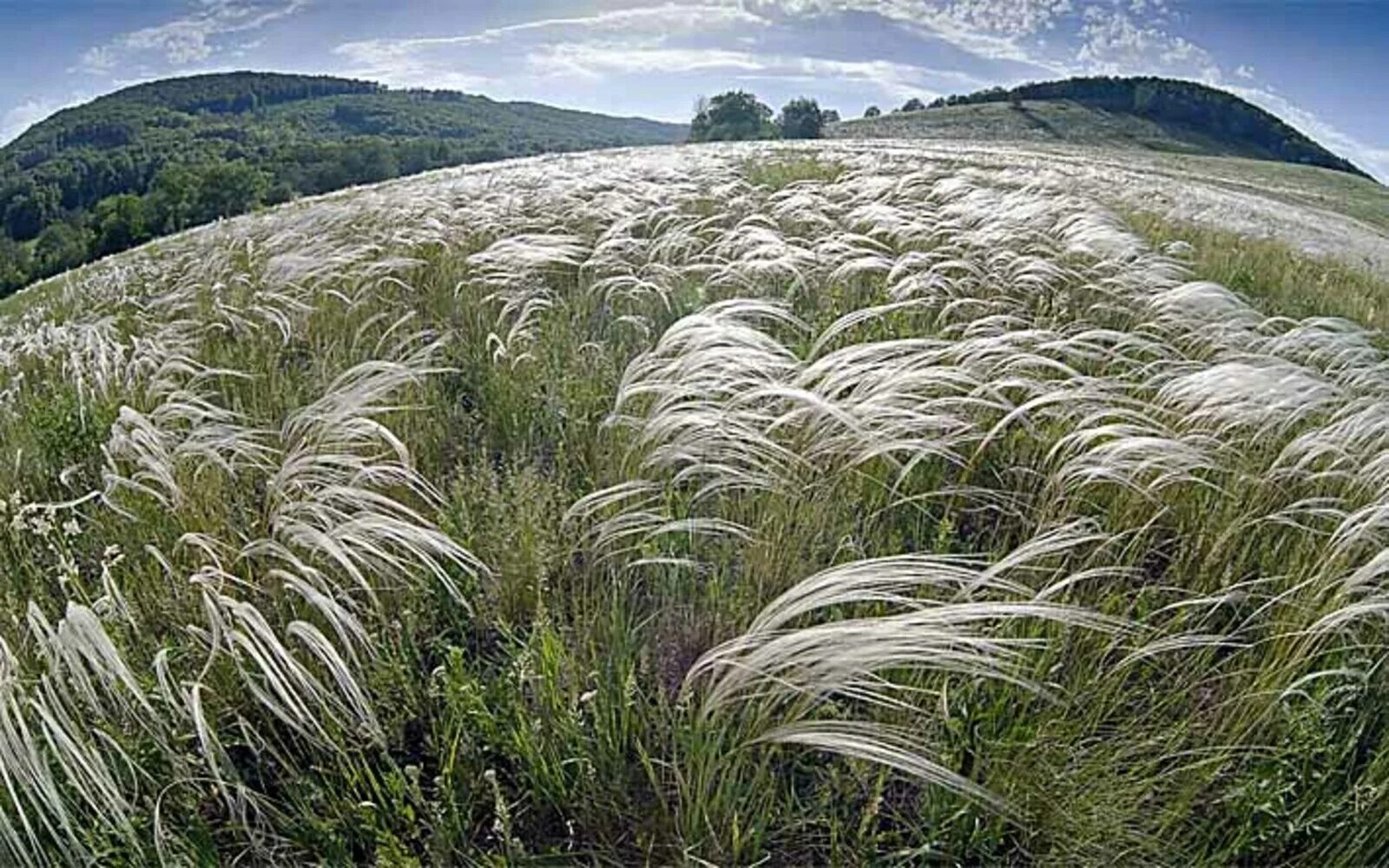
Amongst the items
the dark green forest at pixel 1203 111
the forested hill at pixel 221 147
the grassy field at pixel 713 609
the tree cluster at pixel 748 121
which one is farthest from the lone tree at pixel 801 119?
the grassy field at pixel 713 609

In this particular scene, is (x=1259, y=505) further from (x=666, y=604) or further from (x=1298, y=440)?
→ (x=666, y=604)

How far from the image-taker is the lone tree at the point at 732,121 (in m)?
60.5

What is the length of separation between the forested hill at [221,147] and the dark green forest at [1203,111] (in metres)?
50.5

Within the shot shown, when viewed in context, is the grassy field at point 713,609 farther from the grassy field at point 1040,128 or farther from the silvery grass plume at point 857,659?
the grassy field at point 1040,128

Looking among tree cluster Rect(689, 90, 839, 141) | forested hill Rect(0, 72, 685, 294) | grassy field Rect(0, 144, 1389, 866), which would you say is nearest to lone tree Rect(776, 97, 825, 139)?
tree cluster Rect(689, 90, 839, 141)

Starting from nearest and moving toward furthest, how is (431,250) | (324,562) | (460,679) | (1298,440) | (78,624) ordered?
(78,624) → (460,679) → (324,562) → (1298,440) → (431,250)

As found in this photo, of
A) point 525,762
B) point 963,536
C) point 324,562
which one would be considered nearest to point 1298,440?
point 963,536

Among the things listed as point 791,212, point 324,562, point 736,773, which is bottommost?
point 736,773

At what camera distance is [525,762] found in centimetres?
137

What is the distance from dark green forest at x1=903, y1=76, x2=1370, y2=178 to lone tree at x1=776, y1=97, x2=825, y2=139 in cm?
1375

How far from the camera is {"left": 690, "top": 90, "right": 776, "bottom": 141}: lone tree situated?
198 ft

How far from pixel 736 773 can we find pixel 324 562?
103 cm

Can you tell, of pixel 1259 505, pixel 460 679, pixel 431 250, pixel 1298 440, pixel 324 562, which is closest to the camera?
pixel 460 679

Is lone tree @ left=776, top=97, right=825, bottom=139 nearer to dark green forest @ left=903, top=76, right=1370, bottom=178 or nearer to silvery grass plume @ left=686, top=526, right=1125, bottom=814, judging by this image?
dark green forest @ left=903, top=76, right=1370, bottom=178
